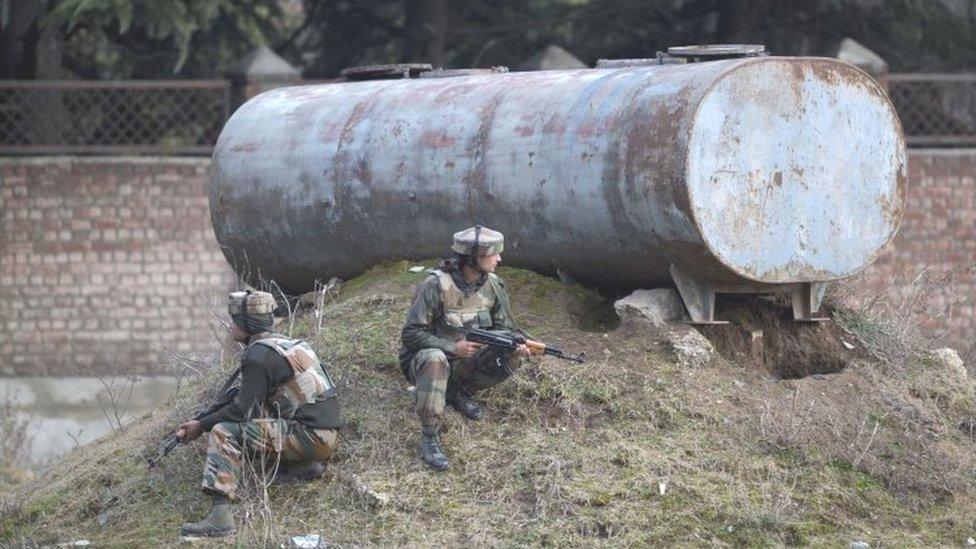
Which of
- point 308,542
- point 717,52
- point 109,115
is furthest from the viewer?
point 109,115

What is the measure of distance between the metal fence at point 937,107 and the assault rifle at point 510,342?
10.8 m

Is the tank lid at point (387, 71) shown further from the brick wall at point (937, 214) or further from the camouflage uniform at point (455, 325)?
the brick wall at point (937, 214)

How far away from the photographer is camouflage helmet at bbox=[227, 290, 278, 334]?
9.78 meters

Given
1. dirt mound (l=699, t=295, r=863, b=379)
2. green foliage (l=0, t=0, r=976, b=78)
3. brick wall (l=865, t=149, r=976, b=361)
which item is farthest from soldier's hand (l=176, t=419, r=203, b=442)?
brick wall (l=865, t=149, r=976, b=361)

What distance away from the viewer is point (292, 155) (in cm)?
1275

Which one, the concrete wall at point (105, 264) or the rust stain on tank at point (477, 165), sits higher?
the rust stain on tank at point (477, 165)

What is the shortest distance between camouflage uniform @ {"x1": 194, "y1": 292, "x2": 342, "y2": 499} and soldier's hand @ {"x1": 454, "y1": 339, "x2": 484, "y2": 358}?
68 centimetres

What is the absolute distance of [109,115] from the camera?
779 inches

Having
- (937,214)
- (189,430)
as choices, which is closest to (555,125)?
(189,430)

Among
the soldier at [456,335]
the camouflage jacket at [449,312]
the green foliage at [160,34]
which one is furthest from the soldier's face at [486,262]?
the green foliage at [160,34]

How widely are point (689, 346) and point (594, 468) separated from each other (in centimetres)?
131

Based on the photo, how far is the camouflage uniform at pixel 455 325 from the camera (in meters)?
10.1

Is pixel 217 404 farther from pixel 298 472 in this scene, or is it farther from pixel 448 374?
pixel 448 374

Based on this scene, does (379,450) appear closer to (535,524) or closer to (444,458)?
(444,458)
